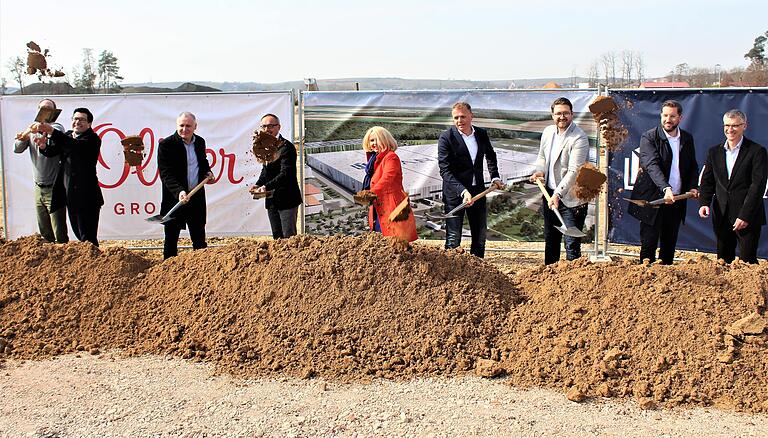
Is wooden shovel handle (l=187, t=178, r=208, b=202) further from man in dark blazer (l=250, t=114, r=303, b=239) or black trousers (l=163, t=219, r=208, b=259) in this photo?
man in dark blazer (l=250, t=114, r=303, b=239)

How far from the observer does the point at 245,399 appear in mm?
4203

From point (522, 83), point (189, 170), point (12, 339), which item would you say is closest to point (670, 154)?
point (189, 170)

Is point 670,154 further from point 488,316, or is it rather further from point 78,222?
point 78,222

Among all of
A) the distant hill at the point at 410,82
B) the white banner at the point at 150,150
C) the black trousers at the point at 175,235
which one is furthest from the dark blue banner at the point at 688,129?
the distant hill at the point at 410,82

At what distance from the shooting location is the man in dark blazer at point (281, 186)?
6.77 meters

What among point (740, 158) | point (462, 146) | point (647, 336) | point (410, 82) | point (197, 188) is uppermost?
point (410, 82)

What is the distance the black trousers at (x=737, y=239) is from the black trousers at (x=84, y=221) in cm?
607

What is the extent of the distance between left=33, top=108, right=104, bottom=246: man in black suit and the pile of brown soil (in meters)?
1.08

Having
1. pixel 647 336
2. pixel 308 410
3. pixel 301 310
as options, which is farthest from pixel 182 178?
pixel 647 336

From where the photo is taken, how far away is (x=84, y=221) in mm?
7023

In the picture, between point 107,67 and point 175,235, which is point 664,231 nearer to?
point 175,235

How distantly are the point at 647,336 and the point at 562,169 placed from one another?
2.33m

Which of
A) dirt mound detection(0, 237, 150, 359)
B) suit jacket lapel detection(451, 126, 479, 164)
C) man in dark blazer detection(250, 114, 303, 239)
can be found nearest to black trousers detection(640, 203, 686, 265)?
suit jacket lapel detection(451, 126, 479, 164)

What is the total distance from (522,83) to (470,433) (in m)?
38.0
